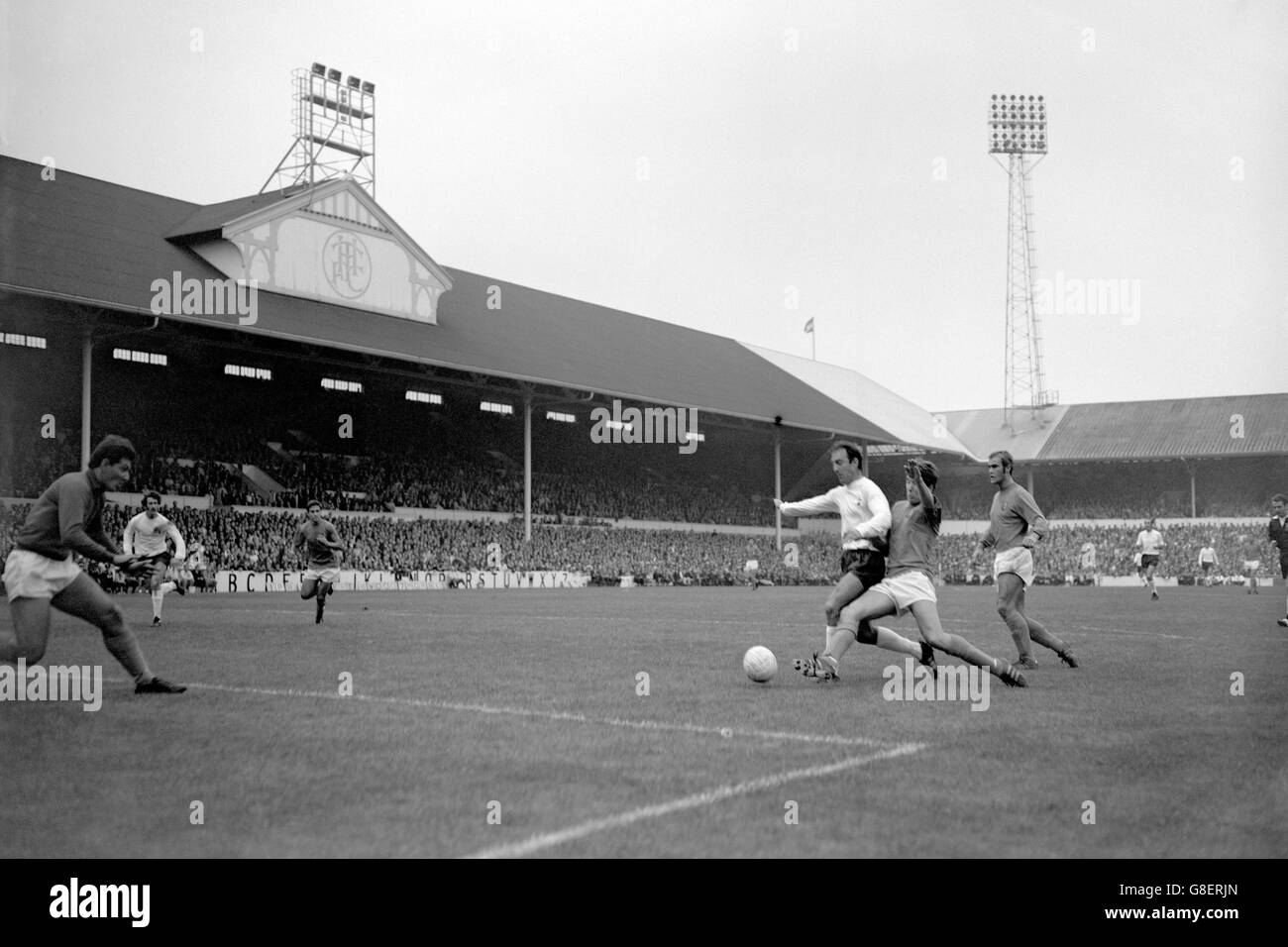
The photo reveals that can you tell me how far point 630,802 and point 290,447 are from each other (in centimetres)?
3734

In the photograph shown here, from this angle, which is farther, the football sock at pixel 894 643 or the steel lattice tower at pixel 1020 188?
the steel lattice tower at pixel 1020 188

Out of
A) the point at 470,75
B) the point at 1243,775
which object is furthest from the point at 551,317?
the point at 1243,775

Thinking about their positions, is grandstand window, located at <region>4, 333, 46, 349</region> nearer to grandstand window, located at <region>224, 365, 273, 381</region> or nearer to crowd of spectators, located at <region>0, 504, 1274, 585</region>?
crowd of spectators, located at <region>0, 504, 1274, 585</region>

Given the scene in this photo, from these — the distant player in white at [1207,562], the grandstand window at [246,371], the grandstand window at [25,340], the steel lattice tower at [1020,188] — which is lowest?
the distant player in white at [1207,562]

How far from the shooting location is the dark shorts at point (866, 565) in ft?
33.4

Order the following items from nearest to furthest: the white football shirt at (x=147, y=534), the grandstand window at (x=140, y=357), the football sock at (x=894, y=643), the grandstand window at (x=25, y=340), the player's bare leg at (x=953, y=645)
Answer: the player's bare leg at (x=953, y=645) → the football sock at (x=894, y=643) → the white football shirt at (x=147, y=534) → the grandstand window at (x=25, y=340) → the grandstand window at (x=140, y=357)

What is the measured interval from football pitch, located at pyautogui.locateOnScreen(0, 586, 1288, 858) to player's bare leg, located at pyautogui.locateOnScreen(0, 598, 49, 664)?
485 mm

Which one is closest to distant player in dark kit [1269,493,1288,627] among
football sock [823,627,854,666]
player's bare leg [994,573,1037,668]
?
player's bare leg [994,573,1037,668]

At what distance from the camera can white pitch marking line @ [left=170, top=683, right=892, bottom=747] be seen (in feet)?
23.9

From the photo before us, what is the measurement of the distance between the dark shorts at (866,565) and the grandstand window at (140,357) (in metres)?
30.1

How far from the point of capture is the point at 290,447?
4053 cm

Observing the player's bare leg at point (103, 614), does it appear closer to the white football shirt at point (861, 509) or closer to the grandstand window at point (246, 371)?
the white football shirt at point (861, 509)

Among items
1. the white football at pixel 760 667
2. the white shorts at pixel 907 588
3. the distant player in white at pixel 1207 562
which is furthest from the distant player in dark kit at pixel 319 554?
the distant player in white at pixel 1207 562
